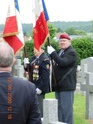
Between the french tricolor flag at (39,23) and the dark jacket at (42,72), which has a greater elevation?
the french tricolor flag at (39,23)

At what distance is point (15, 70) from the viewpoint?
14.3 m

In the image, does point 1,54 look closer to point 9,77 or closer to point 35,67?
point 9,77

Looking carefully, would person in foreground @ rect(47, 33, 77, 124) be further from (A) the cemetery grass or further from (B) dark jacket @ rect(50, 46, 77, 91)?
(A) the cemetery grass

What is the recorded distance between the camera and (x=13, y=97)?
4.30m

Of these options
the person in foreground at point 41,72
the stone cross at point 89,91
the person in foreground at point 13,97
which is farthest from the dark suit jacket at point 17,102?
the stone cross at point 89,91

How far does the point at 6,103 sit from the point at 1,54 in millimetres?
393

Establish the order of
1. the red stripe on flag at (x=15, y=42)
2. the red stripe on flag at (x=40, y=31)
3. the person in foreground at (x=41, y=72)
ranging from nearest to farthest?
the person in foreground at (x=41, y=72) → the red stripe on flag at (x=40, y=31) → the red stripe on flag at (x=15, y=42)

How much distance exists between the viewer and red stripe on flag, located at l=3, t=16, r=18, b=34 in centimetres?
995

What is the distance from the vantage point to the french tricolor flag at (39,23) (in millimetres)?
9352

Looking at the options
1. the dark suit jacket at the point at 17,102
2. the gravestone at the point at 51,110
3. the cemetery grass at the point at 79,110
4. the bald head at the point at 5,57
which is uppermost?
the bald head at the point at 5,57

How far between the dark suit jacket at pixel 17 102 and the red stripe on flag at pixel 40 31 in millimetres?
4948

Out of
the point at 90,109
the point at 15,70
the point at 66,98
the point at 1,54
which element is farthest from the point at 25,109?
the point at 15,70

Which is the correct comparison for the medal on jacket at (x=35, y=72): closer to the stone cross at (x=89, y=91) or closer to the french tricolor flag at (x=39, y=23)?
the french tricolor flag at (x=39, y=23)

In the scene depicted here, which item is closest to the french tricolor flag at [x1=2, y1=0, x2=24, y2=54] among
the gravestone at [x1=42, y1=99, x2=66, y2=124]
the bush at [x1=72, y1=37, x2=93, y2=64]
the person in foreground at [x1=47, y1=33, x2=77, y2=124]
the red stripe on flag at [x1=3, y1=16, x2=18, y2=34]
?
the red stripe on flag at [x1=3, y1=16, x2=18, y2=34]
